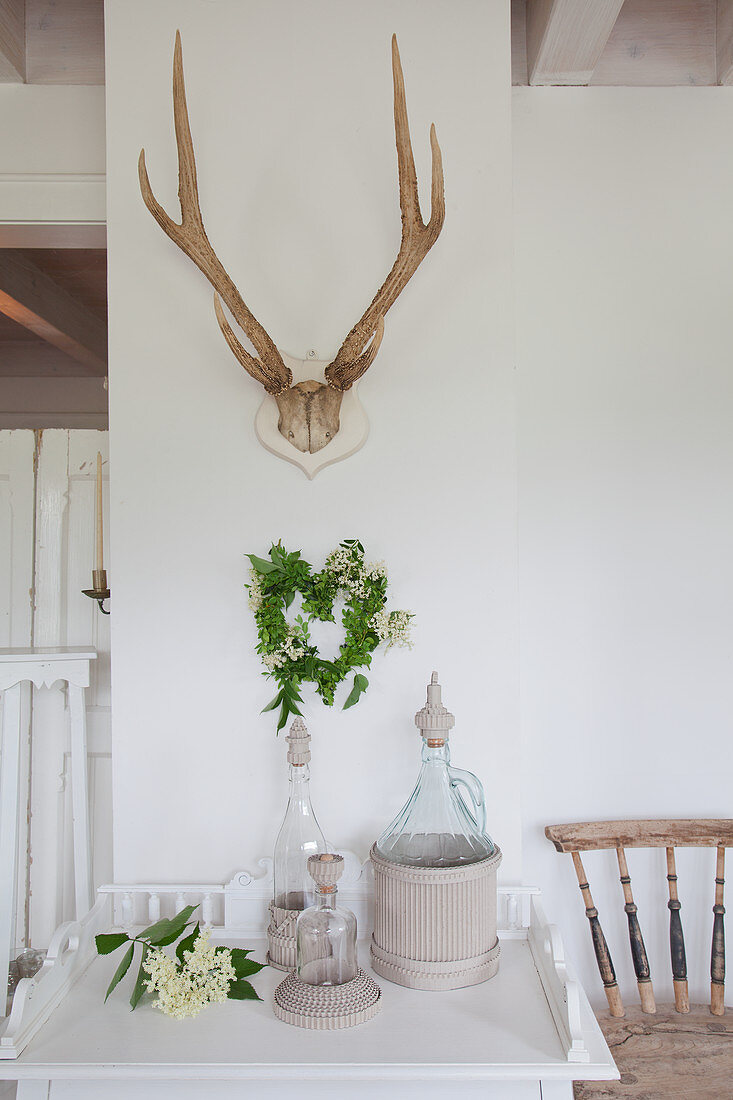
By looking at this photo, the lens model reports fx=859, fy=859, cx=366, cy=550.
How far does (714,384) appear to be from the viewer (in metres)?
1.94

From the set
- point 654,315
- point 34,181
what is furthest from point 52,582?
point 654,315

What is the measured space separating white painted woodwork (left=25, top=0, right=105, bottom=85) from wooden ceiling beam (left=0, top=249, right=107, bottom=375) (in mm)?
1004

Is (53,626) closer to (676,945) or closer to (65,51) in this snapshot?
(65,51)

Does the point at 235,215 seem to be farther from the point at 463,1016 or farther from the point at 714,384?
the point at 463,1016

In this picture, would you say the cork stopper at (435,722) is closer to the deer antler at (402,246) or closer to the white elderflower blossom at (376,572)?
the white elderflower blossom at (376,572)

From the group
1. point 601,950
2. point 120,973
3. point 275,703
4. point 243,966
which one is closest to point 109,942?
point 120,973

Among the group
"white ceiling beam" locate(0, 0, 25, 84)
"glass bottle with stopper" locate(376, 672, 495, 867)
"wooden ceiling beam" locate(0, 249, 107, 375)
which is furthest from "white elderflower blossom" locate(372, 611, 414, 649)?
"wooden ceiling beam" locate(0, 249, 107, 375)

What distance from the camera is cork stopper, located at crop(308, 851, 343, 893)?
1.27m

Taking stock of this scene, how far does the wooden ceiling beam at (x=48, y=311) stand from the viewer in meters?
2.84

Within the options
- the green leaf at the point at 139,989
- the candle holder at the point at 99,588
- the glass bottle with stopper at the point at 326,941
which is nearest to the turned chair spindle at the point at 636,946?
the glass bottle with stopper at the point at 326,941

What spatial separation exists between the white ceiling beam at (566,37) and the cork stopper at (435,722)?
4.48 feet

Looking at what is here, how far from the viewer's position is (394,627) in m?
1.59

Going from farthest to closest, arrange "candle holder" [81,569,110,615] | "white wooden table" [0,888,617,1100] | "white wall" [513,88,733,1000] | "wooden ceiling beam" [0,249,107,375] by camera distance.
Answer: "wooden ceiling beam" [0,249,107,375] → "candle holder" [81,569,110,615] → "white wall" [513,88,733,1000] → "white wooden table" [0,888,617,1100]

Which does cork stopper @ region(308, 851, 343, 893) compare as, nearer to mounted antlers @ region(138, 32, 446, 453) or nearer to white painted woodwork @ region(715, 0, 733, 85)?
mounted antlers @ region(138, 32, 446, 453)
